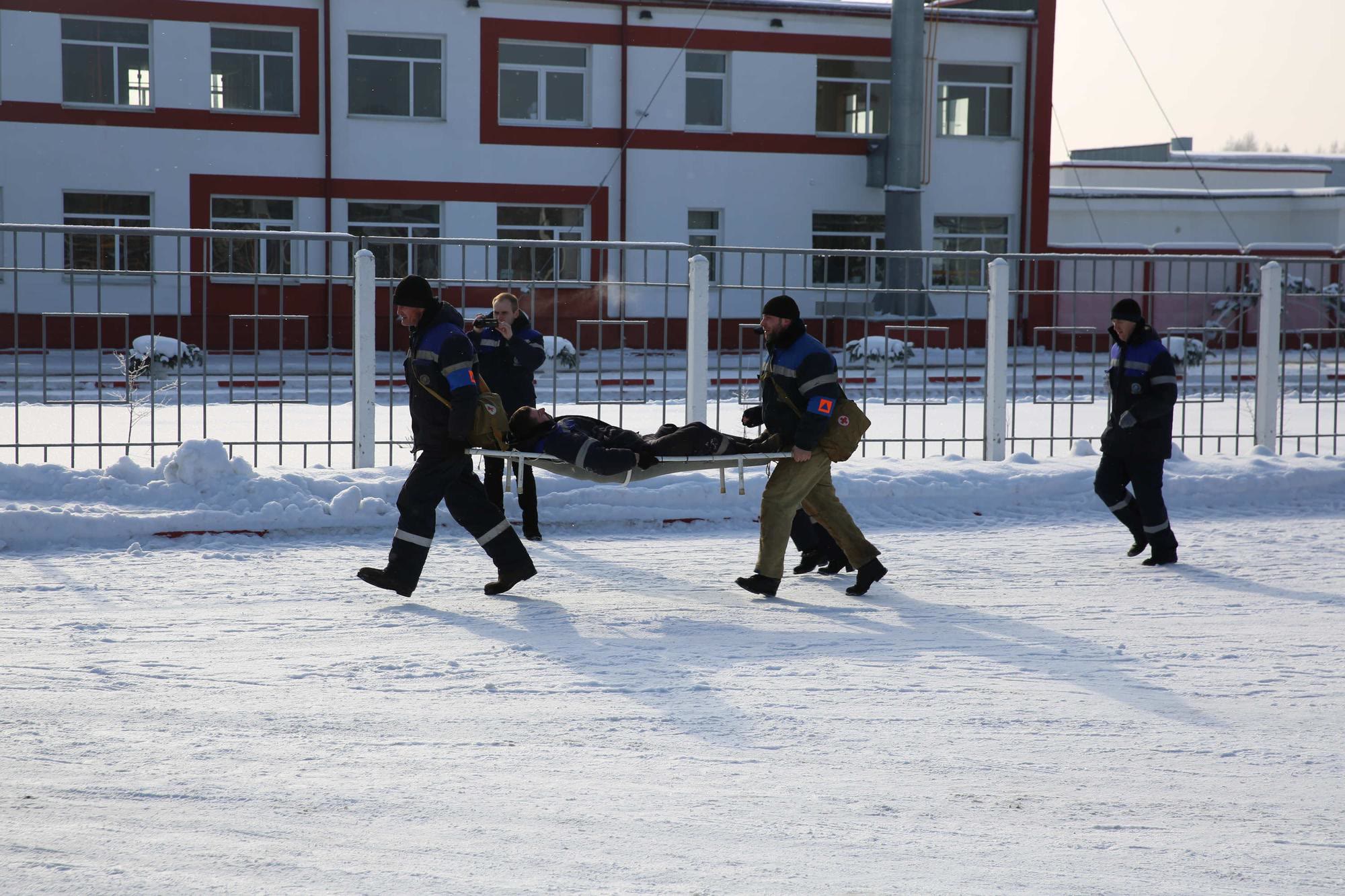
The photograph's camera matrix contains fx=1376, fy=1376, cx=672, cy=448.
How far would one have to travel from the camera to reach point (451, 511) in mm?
7281

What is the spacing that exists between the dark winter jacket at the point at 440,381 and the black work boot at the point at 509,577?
70 centimetres

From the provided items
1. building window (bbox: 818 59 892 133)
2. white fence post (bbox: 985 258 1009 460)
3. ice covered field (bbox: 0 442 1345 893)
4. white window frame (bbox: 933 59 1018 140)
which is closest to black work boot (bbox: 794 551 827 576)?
ice covered field (bbox: 0 442 1345 893)

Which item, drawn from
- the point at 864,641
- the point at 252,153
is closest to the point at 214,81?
the point at 252,153

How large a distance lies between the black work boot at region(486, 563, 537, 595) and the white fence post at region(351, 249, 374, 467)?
10.8ft

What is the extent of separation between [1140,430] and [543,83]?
22.5 metres

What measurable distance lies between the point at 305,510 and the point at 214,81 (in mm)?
20653

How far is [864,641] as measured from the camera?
21.0 ft

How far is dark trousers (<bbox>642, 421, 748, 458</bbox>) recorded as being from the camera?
7.36m

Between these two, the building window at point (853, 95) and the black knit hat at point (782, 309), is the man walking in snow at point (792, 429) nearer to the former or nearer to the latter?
the black knit hat at point (782, 309)

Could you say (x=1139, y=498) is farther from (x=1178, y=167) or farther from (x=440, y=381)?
(x=1178, y=167)

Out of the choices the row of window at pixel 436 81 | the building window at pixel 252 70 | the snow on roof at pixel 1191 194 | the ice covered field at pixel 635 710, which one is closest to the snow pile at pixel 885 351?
the ice covered field at pixel 635 710

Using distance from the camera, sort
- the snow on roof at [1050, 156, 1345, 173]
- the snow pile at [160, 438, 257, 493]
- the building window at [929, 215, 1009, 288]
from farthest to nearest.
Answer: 1. the snow on roof at [1050, 156, 1345, 173]
2. the building window at [929, 215, 1009, 288]
3. the snow pile at [160, 438, 257, 493]

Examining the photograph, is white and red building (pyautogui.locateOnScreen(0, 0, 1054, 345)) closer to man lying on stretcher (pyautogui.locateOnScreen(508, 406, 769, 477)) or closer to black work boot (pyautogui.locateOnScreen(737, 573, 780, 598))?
man lying on stretcher (pyautogui.locateOnScreen(508, 406, 769, 477))

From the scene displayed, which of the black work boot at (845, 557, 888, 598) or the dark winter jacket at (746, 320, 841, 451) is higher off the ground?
the dark winter jacket at (746, 320, 841, 451)
